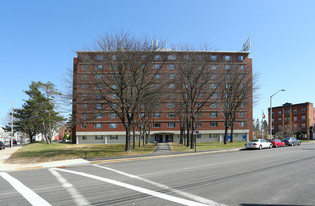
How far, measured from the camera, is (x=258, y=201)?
5.63m

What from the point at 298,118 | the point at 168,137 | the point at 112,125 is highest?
the point at 298,118

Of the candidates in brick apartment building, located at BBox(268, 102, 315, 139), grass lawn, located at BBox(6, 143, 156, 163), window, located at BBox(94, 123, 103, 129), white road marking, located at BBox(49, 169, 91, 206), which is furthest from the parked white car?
brick apartment building, located at BBox(268, 102, 315, 139)

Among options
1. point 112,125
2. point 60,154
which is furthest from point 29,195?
point 112,125

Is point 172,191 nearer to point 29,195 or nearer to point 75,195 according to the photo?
point 75,195

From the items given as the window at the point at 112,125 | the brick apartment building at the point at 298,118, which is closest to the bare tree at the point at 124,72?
the window at the point at 112,125

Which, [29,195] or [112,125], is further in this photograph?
[112,125]

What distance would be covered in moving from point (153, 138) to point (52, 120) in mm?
24376

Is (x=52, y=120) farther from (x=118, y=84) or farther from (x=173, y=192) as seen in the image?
(x=173, y=192)

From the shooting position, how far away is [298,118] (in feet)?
260

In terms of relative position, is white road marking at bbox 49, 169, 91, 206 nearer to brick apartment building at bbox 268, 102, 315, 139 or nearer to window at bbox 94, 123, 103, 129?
window at bbox 94, 123, 103, 129

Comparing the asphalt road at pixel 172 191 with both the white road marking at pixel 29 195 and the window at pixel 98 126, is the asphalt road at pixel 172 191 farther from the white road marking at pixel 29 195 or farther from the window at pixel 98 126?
the window at pixel 98 126

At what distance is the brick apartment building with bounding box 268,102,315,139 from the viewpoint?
75312 mm

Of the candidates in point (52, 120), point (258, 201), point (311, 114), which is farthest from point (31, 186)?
point (311, 114)

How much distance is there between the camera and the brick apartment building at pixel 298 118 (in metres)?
75.3
